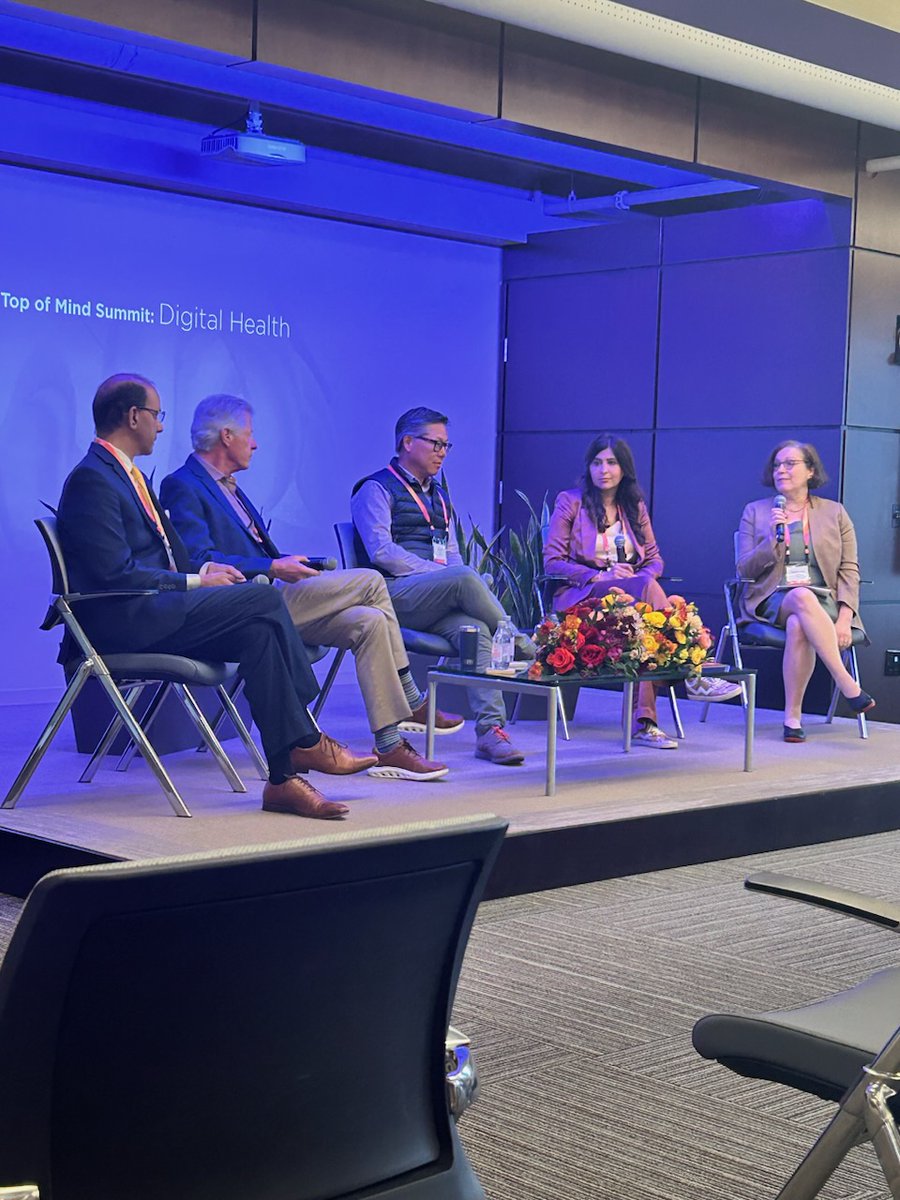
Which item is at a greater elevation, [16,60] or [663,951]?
[16,60]

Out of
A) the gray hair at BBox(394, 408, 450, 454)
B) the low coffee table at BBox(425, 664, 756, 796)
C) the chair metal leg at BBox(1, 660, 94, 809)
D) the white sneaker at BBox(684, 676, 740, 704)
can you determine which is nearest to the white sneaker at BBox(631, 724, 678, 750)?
the white sneaker at BBox(684, 676, 740, 704)

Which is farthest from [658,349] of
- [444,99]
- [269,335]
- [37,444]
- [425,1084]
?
[425,1084]

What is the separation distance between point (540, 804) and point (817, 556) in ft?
9.07

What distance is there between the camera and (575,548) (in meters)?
7.09

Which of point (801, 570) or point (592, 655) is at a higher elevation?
point (801, 570)

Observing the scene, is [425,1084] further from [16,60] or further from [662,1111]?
[16,60]

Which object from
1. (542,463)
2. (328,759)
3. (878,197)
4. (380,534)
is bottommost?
(328,759)

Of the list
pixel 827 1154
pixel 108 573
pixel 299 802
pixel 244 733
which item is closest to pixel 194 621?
pixel 108 573

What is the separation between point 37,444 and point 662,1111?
18.1 feet

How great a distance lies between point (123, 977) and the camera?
1.24m

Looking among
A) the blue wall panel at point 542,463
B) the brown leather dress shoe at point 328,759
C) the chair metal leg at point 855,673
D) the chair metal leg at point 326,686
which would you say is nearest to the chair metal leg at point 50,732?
the brown leather dress shoe at point 328,759

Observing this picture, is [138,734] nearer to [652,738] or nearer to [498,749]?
[498,749]

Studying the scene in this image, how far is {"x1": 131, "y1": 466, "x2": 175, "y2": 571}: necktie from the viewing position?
16.5 ft

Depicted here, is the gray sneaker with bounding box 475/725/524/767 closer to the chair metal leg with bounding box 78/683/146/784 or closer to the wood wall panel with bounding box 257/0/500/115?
the chair metal leg with bounding box 78/683/146/784
